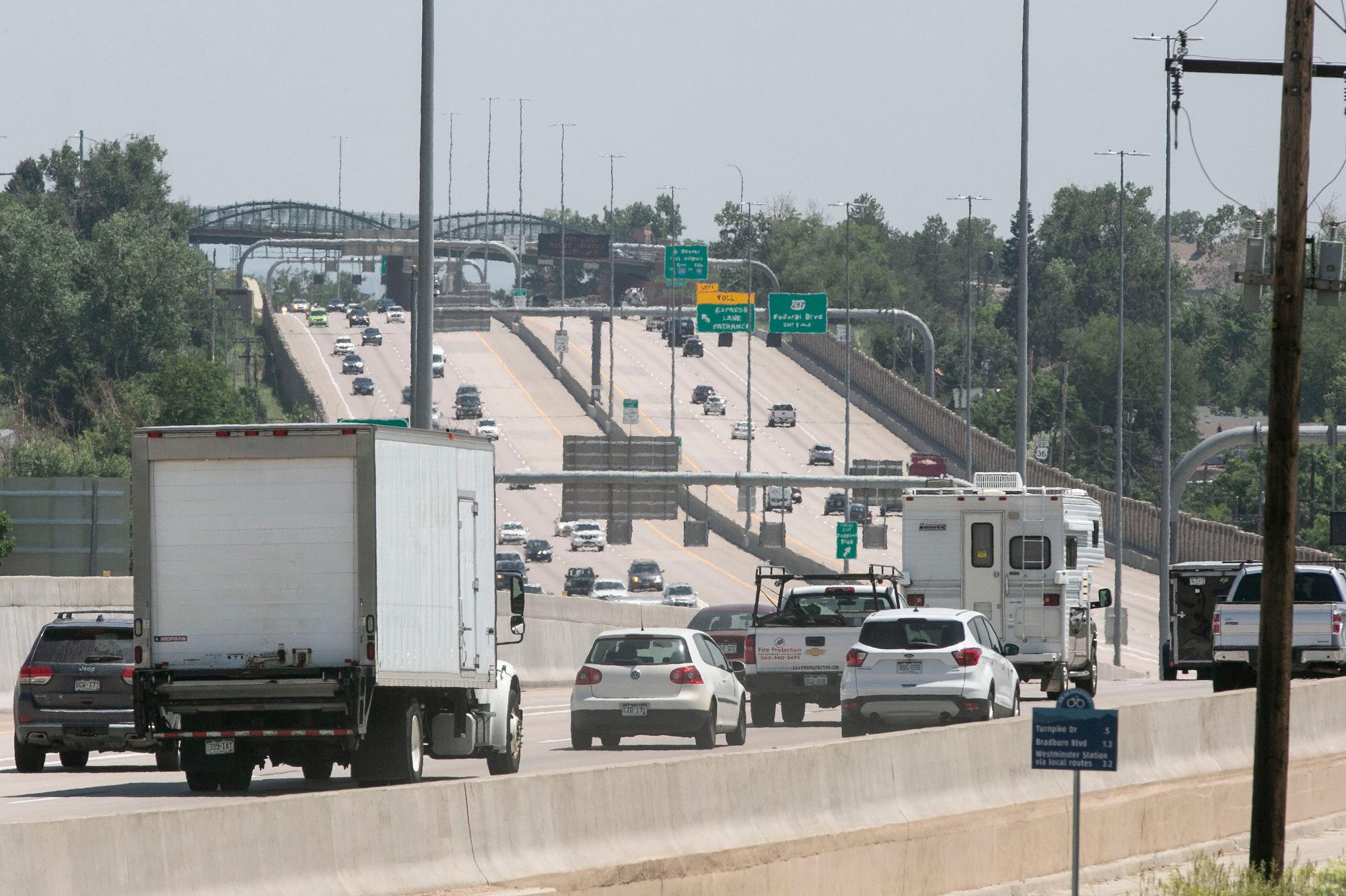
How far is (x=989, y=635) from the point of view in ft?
84.7

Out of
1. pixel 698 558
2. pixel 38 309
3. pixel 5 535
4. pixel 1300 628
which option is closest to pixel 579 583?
pixel 698 558

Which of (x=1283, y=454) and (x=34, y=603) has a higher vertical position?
(x=1283, y=454)

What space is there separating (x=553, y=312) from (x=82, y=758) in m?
87.3

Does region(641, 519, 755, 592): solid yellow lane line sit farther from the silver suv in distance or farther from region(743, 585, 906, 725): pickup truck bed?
the silver suv in distance

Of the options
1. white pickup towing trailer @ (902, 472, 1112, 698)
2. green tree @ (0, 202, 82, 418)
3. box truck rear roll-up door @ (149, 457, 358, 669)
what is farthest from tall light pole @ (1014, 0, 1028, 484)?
green tree @ (0, 202, 82, 418)

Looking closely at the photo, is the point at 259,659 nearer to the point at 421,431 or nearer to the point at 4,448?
the point at 421,431

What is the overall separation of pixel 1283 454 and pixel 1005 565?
45.7 feet

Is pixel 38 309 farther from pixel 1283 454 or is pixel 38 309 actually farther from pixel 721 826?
pixel 721 826

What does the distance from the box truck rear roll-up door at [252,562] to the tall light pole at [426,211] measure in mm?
9895

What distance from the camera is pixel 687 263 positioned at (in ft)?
316

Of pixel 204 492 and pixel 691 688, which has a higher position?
pixel 204 492

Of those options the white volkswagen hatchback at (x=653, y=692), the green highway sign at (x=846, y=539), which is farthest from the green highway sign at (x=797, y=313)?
the white volkswagen hatchback at (x=653, y=692)

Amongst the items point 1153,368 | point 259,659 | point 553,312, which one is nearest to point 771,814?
point 259,659

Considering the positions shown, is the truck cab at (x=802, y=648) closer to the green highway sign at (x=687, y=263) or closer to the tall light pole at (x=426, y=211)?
the tall light pole at (x=426, y=211)
